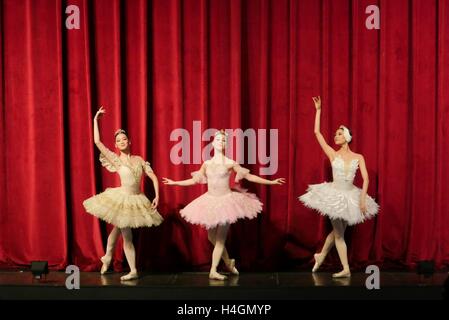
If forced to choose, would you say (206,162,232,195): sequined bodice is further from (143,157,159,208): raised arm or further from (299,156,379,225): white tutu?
(299,156,379,225): white tutu

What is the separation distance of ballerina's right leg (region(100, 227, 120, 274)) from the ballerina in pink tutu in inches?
24.6

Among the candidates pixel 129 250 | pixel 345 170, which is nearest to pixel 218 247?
pixel 129 250

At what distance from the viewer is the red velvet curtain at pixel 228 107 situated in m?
6.11

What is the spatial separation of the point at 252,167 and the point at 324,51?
1278mm

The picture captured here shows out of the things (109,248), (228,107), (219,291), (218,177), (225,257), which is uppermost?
(228,107)

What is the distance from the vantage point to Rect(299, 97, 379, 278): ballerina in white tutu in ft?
17.8

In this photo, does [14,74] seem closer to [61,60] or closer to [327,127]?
[61,60]

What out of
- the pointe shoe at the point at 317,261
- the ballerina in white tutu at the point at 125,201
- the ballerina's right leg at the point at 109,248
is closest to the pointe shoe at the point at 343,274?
the pointe shoe at the point at 317,261

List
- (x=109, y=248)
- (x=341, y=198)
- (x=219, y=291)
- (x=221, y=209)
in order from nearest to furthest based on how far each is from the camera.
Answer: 1. (x=219, y=291)
2. (x=221, y=209)
3. (x=341, y=198)
4. (x=109, y=248)

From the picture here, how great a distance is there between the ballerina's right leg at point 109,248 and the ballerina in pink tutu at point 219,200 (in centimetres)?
63

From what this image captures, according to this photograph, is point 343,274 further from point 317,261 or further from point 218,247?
point 218,247

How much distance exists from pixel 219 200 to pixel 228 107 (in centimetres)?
112

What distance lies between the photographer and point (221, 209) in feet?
17.6

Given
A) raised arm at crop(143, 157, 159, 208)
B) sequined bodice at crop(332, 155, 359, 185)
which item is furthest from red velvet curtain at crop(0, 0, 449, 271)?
sequined bodice at crop(332, 155, 359, 185)
